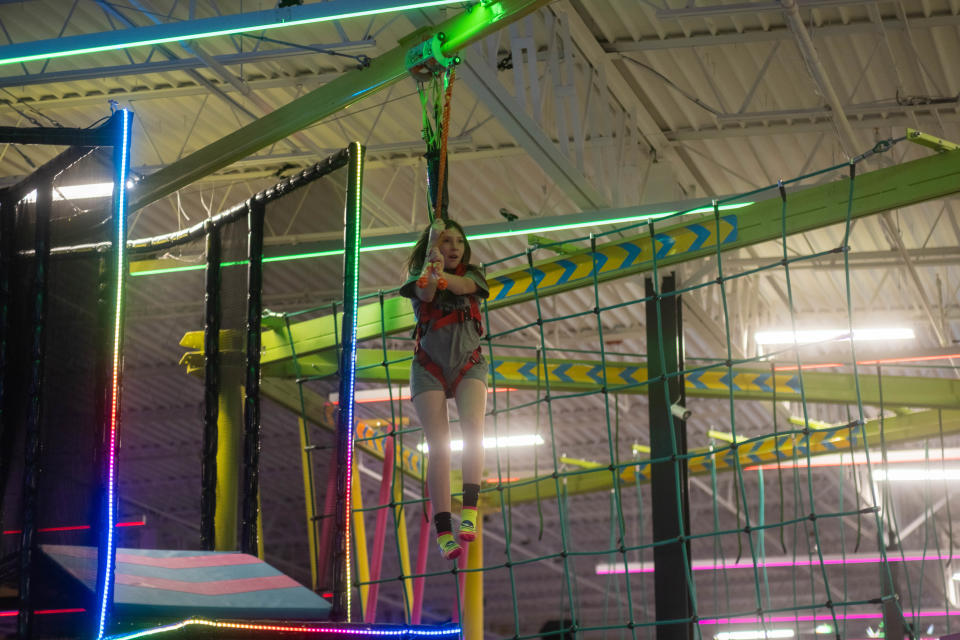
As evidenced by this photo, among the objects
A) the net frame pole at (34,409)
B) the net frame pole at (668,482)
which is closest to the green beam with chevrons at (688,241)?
the net frame pole at (668,482)

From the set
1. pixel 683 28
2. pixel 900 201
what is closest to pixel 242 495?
pixel 900 201

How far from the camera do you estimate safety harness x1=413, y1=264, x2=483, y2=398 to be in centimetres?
466

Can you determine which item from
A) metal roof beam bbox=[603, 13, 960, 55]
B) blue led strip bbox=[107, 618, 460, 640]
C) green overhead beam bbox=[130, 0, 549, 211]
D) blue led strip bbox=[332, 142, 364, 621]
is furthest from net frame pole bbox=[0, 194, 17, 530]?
metal roof beam bbox=[603, 13, 960, 55]

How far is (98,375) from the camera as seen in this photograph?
3871 millimetres

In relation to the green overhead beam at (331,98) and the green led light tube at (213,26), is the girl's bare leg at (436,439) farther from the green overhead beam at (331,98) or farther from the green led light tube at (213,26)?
the green led light tube at (213,26)

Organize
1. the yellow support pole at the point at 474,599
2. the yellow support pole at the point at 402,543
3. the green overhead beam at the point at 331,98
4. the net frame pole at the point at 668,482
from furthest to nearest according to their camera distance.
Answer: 1. the yellow support pole at the point at 474,599
2. the yellow support pole at the point at 402,543
3. the net frame pole at the point at 668,482
4. the green overhead beam at the point at 331,98

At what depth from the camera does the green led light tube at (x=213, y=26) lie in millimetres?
7117

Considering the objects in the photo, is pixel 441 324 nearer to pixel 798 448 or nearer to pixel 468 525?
pixel 468 525

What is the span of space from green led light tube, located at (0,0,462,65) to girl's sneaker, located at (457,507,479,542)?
319cm

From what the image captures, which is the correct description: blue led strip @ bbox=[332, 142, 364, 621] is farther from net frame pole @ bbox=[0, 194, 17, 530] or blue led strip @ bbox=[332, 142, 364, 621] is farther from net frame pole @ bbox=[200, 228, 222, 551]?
net frame pole @ bbox=[0, 194, 17, 530]

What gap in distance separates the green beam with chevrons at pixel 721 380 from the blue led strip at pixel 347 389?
9.38 ft

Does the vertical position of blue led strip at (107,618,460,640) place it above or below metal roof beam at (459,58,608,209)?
below

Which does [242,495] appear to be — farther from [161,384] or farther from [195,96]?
[161,384]

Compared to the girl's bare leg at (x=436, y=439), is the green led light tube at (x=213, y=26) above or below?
above
